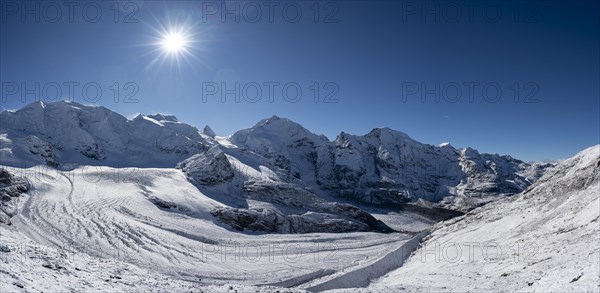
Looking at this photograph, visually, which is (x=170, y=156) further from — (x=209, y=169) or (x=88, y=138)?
(x=209, y=169)

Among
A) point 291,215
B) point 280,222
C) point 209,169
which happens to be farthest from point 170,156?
point 280,222

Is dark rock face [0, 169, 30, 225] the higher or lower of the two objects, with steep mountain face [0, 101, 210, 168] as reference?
lower

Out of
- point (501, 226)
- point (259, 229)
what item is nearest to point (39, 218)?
point (259, 229)

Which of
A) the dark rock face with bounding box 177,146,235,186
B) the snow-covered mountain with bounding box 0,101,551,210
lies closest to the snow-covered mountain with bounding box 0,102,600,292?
the dark rock face with bounding box 177,146,235,186

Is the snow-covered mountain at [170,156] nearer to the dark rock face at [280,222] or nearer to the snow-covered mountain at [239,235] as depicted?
the snow-covered mountain at [239,235]

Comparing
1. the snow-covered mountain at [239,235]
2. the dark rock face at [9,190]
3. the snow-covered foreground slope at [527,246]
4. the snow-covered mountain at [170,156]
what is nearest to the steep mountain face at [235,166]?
the snow-covered mountain at [170,156]

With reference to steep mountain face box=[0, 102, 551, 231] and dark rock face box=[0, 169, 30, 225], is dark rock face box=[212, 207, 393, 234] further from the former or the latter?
dark rock face box=[0, 169, 30, 225]
